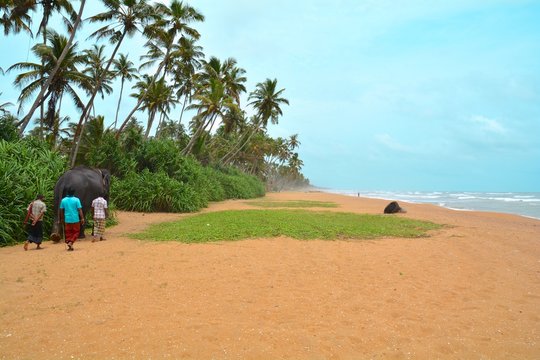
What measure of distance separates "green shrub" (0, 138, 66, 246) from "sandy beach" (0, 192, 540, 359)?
120cm

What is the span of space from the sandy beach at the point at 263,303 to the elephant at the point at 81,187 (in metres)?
0.98

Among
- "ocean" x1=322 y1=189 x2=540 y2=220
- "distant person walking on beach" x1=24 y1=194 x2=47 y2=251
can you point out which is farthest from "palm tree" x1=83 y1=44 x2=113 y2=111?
"ocean" x1=322 y1=189 x2=540 y2=220

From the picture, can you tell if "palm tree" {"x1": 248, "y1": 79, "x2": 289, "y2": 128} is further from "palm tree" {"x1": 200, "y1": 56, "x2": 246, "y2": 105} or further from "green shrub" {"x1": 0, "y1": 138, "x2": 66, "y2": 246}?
"green shrub" {"x1": 0, "y1": 138, "x2": 66, "y2": 246}

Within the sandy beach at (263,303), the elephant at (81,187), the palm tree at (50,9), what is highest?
the palm tree at (50,9)

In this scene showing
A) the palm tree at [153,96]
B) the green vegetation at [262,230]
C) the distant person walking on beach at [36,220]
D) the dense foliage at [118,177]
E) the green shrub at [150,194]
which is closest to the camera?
the distant person walking on beach at [36,220]

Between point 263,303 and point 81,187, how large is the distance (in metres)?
7.04

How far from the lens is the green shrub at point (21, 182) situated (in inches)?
351

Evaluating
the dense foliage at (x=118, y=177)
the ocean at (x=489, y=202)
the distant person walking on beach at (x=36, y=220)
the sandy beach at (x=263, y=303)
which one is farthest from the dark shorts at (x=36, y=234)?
the ocean at (x=489, y=202)

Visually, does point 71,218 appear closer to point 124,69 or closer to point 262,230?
point 262,230

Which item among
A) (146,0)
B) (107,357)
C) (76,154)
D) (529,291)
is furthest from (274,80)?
(107,357)

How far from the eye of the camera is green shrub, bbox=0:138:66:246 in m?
8.92

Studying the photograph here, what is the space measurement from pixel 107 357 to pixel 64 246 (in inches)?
245

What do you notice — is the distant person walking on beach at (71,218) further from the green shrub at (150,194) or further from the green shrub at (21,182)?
the green shrub at (150,194)

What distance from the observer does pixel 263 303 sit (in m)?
5.26
